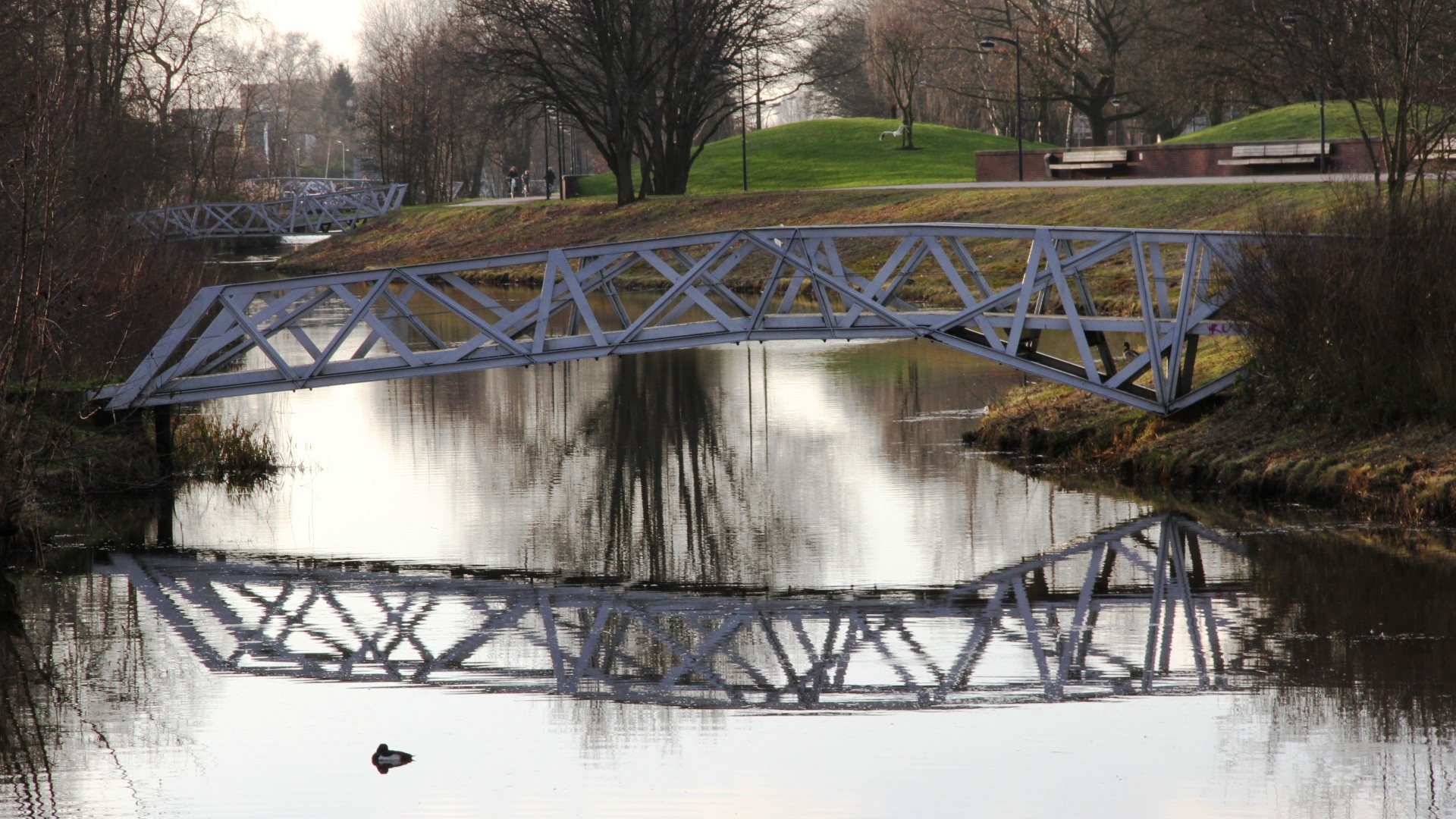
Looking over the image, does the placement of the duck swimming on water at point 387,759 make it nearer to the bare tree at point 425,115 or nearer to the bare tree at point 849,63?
the bare tree at point 849,63

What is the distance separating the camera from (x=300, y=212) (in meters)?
69.2

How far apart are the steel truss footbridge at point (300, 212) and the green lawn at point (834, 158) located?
1066 centimetres

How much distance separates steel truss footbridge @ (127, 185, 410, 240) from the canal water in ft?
152

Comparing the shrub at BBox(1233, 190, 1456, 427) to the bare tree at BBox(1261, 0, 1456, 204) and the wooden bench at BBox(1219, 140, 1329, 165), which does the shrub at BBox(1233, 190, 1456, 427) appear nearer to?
the bare tree at BBox(1261, 0, 1456, 204)

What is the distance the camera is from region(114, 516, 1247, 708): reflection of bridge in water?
11461mm

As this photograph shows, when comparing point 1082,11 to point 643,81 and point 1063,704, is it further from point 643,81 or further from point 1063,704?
point 1063,704

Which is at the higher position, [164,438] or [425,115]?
[425,115]

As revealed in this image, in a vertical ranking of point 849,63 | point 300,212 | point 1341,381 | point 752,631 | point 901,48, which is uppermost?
point 849,63

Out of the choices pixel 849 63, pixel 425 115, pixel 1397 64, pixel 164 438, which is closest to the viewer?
pixel 164 438

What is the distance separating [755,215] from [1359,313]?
3271cm

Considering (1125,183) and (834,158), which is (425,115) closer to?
(834,158)

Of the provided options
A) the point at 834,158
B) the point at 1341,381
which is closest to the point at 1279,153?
the point at 1341,381

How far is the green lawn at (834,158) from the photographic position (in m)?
58.8

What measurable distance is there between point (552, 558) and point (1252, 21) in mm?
30316
